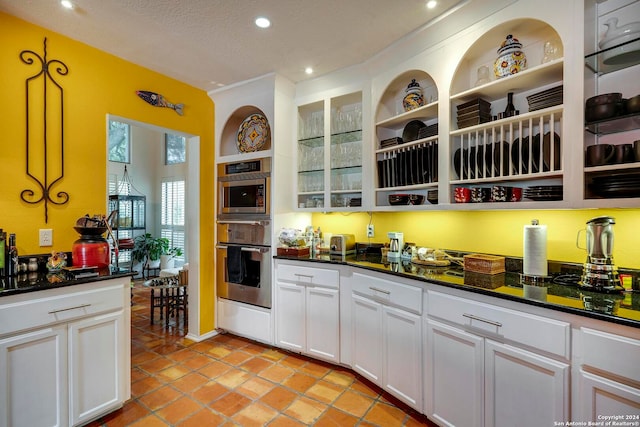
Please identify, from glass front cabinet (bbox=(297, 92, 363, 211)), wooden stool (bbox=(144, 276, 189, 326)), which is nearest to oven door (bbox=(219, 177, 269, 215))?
glass front cabinet (bbox=(297, 92, 363, 211))

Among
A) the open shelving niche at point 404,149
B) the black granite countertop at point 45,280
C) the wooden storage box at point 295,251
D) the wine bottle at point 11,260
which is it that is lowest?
the black granite countertop at point 45,280

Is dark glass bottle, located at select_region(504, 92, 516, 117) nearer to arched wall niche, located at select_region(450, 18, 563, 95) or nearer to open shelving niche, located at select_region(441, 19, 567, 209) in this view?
open shelving niche, located at select_region(441, 19, 567, 209)

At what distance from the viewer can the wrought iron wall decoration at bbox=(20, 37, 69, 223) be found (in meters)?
2.16

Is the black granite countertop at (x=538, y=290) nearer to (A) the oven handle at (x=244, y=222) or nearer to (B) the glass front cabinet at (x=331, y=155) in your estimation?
(B) the glass front cabinet at (x=331, y=155)

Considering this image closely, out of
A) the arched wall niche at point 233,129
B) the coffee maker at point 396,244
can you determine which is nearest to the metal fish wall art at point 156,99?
the arched wall niche at point 233,129

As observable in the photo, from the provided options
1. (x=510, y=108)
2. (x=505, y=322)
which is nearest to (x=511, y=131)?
(x=510, y=108)

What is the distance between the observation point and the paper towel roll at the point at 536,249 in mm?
1794

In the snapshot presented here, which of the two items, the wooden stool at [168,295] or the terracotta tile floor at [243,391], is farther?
the wooden stool at [168,295]

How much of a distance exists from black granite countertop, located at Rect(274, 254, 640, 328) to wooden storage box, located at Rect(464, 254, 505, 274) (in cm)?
4

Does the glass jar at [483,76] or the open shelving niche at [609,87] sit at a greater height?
the glass jar at [483,76]

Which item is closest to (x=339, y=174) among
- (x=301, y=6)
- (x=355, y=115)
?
(x=355, y=115)

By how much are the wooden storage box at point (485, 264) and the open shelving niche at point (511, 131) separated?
0.35 m

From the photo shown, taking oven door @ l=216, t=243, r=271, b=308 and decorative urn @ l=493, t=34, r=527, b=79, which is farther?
oven door @ l=216, t=243, r=271, b=308

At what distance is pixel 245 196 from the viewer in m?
3.22
